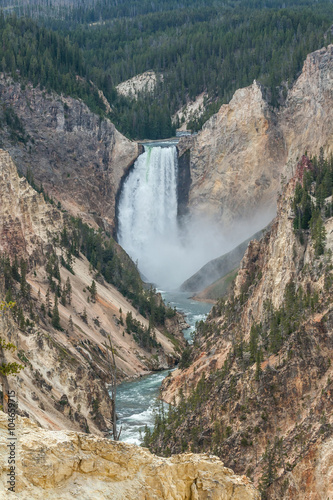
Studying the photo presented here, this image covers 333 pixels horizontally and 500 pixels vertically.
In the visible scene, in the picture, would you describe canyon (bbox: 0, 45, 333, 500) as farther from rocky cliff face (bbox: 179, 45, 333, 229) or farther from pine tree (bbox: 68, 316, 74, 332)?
pine tree (bbox: 68, 316, 74, 332)

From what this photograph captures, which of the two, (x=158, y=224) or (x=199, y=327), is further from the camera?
(x=158, y=224)

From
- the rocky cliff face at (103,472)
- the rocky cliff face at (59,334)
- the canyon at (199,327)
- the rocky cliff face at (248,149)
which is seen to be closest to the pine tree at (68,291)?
the rocky cliff face at (59,334)

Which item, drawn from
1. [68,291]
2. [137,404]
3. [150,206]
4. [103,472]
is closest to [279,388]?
[137,404]

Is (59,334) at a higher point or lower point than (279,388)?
lower

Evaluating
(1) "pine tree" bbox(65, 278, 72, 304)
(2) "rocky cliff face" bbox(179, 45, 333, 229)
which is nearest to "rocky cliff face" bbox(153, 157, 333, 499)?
(1) "pine tree" bbox(65, 278, 72, 304)

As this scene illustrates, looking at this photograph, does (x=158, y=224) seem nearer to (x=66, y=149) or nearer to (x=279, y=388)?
(x=66, y=149)

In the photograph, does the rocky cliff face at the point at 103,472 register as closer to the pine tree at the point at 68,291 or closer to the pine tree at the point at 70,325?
the pine tree at the point at 70,325

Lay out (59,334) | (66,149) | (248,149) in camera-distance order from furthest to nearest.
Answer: (248,149), (66,149), (59,334)

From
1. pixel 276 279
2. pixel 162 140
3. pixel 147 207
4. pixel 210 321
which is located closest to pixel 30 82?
pixel 147 207
